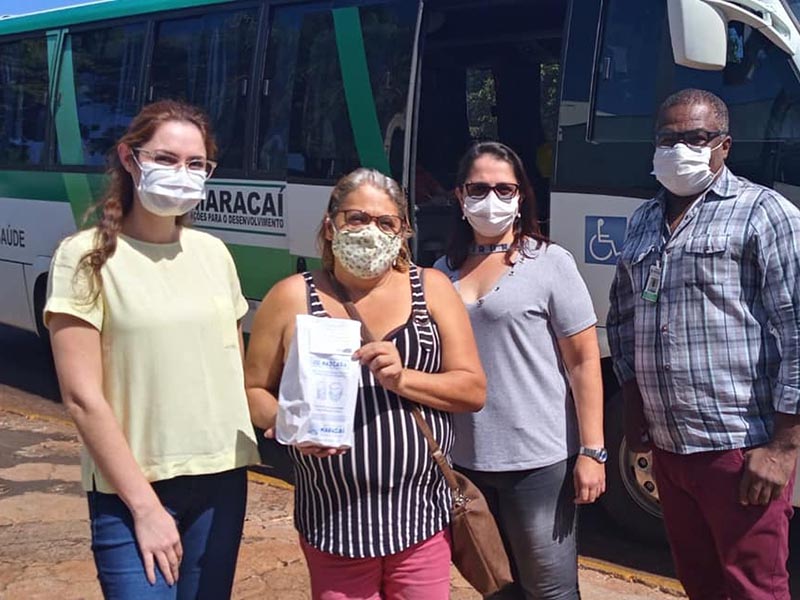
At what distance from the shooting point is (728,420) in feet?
9.25

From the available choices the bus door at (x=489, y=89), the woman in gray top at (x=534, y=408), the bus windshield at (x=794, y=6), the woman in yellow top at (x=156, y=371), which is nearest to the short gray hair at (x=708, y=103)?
the woman in gray top at (x=534, y=408)

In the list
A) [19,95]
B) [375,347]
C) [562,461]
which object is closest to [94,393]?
[375,347]

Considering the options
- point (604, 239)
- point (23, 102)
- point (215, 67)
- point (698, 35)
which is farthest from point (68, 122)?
point (698, 35)

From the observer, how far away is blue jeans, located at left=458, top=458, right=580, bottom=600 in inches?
115

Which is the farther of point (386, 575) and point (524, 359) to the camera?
point (524, 359)

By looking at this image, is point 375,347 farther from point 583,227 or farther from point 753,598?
point 583,227

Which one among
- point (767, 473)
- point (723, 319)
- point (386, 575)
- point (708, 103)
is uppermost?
point (708, 103)

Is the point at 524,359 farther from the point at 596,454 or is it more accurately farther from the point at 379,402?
the point at 379,402

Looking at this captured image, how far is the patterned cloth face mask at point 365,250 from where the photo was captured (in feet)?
8.48

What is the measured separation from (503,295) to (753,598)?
3.53 feet

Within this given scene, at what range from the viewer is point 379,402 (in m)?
2.56

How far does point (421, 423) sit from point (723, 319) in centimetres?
89

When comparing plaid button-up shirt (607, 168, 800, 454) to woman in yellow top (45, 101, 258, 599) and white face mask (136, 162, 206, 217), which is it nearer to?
woman in yellow top (45, 101, 258, 599)

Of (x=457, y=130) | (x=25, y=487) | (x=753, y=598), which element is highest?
(x=457, y=130)
